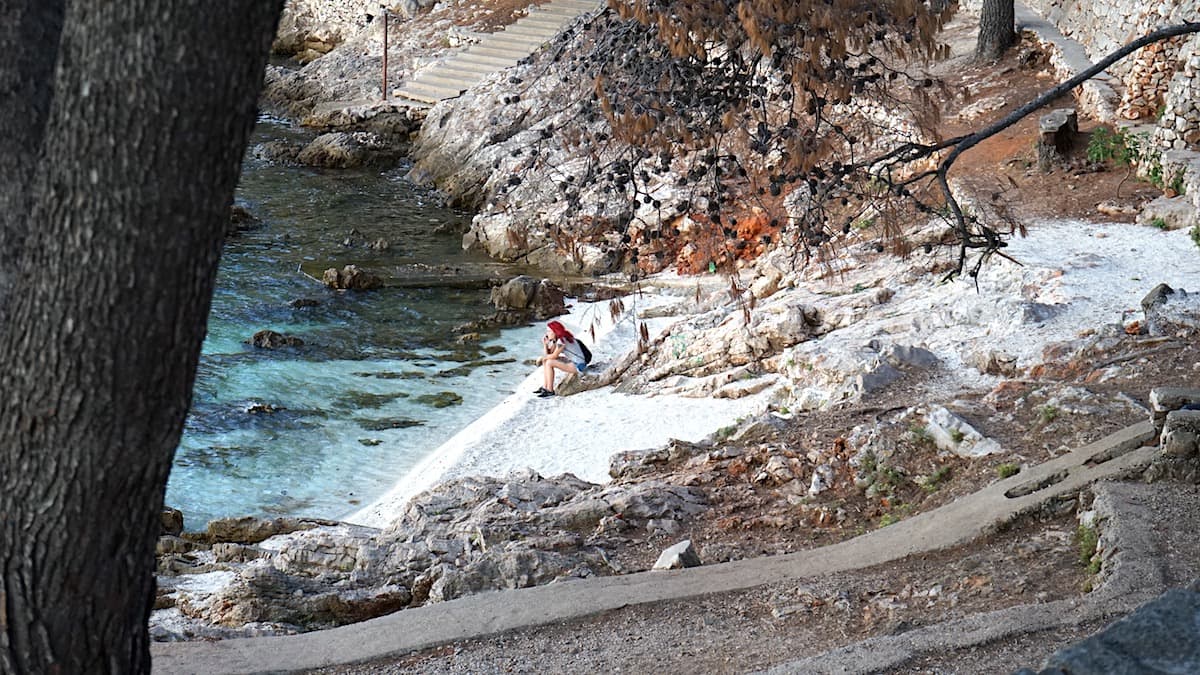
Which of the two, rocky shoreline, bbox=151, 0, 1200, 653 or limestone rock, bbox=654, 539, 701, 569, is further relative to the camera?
rocky shoreline, bbox=151, 0, 1200, 653

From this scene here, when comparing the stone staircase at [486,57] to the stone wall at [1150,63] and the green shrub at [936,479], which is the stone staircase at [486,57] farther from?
the green shrub at [936,479]

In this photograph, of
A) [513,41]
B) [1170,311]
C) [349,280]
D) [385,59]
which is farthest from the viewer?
[385,59]

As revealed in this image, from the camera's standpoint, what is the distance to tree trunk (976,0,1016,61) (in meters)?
18.1

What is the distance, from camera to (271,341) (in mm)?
14938

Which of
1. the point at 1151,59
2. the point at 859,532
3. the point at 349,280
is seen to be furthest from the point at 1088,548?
the point at 349,280

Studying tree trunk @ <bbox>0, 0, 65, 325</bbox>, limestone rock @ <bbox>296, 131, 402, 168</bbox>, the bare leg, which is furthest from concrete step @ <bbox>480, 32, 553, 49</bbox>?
tree trunk @ <bbox>0, 0, 65, 325</bbox>

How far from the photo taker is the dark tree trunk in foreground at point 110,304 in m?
2.91

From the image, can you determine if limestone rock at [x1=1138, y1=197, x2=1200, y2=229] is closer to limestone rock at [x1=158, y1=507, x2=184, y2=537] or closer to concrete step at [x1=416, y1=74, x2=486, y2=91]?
limestone rock at [x1=158, y1=507, x2=184, y2=537]

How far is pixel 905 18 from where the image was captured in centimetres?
607

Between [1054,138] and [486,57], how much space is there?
15.4m

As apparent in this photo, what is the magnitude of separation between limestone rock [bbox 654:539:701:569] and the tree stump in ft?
30.3

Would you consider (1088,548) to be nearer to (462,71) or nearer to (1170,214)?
(1170,214)

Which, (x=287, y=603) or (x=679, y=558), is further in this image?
(x=287, y=603)

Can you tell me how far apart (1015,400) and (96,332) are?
6.96 meters
